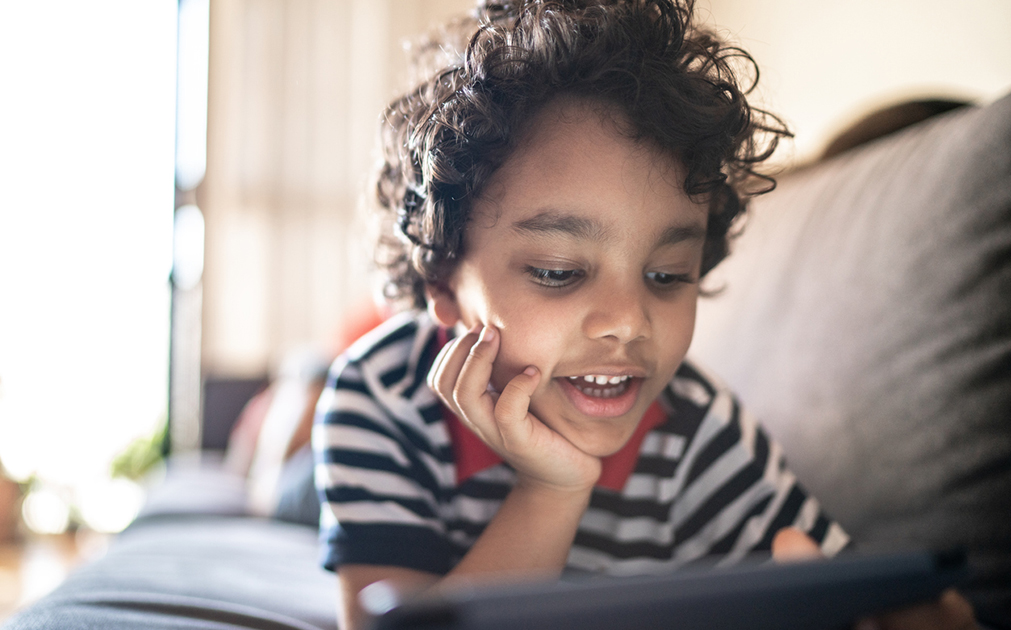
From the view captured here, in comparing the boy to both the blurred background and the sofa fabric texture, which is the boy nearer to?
the sofa fabric texture

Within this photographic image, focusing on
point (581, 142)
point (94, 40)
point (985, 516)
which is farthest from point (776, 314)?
point (94, 40)

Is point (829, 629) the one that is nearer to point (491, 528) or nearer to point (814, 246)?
point (491, 528)

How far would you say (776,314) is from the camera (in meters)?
0.87

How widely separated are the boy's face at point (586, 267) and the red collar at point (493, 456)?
0.13m

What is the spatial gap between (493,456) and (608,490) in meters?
0.13

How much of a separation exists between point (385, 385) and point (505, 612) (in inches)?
19.4

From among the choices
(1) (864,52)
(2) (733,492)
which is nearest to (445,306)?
(2) (733,492)

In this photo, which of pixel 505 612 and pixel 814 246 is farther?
pixel 814 246

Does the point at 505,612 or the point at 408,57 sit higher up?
the point at 408,57

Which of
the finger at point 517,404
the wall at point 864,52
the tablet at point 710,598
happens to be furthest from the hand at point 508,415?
the wall at point 864,52

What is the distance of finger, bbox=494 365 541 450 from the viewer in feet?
1.78

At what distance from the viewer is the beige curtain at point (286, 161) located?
3305 mm

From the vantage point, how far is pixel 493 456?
70cm

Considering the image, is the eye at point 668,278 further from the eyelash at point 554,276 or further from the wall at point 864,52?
the wall at point 864,52
